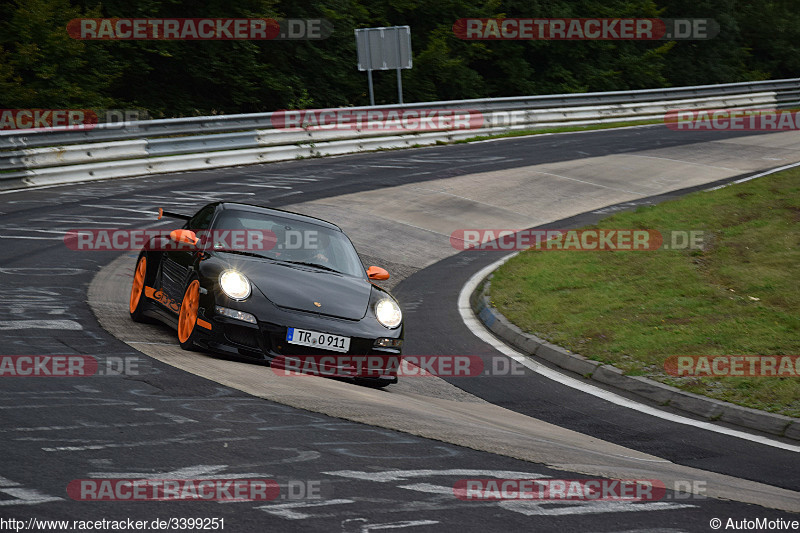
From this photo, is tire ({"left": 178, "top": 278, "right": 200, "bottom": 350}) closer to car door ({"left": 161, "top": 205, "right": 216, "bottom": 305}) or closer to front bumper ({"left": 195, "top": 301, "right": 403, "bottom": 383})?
front bumper ({"left": 195, "top": 301, "right": 403, "bottom": 383})

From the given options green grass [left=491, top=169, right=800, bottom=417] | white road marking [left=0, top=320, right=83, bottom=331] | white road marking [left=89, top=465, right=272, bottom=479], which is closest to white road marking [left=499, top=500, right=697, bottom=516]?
white road marking [left=89, top=465, right=272, bottom=479]

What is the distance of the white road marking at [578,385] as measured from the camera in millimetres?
7668

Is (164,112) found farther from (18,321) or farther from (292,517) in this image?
(292,517)

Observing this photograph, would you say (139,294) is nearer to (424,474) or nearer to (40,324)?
(40,324)

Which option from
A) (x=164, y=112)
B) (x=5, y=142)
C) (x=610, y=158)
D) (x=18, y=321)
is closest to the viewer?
(x=18, y=321)

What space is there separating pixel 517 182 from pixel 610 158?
4921mm

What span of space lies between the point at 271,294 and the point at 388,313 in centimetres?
114

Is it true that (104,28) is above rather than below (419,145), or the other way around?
above

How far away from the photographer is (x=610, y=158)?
25.6 m

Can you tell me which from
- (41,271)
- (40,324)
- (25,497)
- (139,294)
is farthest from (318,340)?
(41,271)

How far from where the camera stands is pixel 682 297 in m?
12.2

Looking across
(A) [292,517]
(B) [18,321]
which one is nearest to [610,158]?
(B) [18,321]

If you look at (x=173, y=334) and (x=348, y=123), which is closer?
(x=173, y=334)

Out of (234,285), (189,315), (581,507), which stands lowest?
(581,507)
